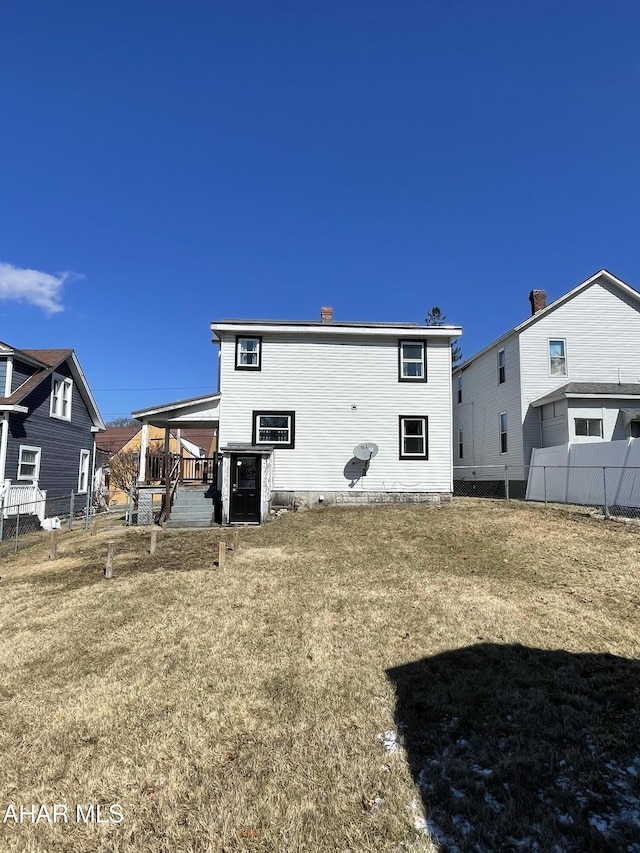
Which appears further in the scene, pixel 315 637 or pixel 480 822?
pixel 315 637

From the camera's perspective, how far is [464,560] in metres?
8.69

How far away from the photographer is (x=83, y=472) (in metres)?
21.8

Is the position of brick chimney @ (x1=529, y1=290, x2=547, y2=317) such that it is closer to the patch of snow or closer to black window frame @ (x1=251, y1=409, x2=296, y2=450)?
black window frame @ (x1=251, y1=409, x2=296, y2=450)

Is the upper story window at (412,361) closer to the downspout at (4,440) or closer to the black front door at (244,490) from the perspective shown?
the black front door at (244,490)

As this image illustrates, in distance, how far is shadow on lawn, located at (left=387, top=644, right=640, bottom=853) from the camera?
245 centimetres

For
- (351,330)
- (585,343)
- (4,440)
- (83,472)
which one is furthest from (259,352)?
(585,343)

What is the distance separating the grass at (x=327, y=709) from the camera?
100 inches

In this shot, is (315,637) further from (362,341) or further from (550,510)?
(362,341)

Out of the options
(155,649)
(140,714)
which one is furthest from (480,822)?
(155,649)

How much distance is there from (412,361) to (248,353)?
20.7ft

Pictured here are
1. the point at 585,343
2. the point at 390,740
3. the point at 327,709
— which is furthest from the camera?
the point at 585,343

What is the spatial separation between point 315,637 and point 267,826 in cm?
265

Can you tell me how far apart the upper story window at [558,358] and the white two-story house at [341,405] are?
244 inches

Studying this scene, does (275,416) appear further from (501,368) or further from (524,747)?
(524,747)
